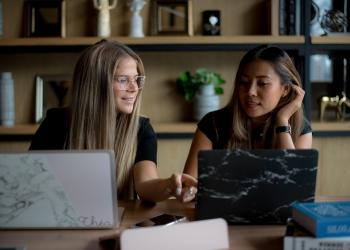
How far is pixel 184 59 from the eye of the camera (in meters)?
2.97

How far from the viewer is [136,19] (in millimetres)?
2768

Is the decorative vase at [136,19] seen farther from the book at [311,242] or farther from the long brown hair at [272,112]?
the book at [311,242]

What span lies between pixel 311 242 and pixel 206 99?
5.97ft

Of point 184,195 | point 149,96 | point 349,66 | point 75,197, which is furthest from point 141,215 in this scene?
point 349,66

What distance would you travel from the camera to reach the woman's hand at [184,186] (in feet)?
4.57

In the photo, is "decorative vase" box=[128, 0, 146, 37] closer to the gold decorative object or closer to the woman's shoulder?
the woman's shoulder

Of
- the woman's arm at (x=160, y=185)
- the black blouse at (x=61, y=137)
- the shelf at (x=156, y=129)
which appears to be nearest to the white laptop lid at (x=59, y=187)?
the woman's arm at (x=160, y=185)

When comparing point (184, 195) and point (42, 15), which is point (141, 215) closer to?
A: point (184, 195)

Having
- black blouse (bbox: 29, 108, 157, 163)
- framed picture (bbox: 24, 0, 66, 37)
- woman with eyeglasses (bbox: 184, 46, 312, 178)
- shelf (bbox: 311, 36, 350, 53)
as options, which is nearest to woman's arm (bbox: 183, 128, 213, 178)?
woman with eyeglasses (bbox: 184, 46, 312, 178)

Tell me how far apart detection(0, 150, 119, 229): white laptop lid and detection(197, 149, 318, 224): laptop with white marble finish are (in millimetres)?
225

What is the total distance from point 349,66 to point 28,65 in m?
1.93

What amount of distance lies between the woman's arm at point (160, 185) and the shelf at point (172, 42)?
3.84 feet

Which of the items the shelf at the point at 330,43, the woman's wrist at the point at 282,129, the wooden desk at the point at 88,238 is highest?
the shelf at the point at 330,43

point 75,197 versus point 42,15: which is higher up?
point 42,15
